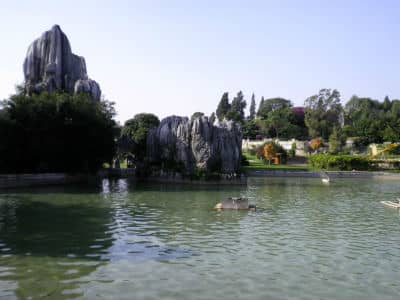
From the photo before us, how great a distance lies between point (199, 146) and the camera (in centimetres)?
5678

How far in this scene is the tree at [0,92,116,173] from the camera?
4890 centimetres

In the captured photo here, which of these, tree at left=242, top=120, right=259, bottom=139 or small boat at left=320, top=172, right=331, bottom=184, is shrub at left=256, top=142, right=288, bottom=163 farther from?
tree at left=242, top=120, right=259, bottom=139

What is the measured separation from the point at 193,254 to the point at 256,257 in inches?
92.6

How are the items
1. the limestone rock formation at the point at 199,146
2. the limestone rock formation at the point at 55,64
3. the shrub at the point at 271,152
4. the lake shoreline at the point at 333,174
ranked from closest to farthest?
1. the limestone rock formation at the point at 199,146
2. the lake shoreline at the point at 333,174
3. the limestone rock formation at the point at 55,64
4. the shrub at the point at 271,152

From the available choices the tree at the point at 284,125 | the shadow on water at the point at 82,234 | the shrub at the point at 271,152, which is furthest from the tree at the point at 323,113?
the shadow on water at the point at 82,234

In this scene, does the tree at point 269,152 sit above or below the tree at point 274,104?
below

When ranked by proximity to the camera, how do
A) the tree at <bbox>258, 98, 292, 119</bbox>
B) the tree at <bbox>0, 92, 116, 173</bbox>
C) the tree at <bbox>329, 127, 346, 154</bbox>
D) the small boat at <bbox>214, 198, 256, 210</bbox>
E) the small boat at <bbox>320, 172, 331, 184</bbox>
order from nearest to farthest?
the small boat at <bbox>214, 198, 256, 210</bbox> < the tree at <bbox>0, 92, 116, 173</bbox> < the small boat at <bbox>320, 172, 331, 184</bbox> < the tree at <bbox>329, 127, 346, 154</bbox> < the tree at <bbox>258, 98, 292, 119</bbox>

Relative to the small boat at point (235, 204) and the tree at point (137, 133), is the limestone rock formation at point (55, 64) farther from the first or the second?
the small boat at point (235, 204)

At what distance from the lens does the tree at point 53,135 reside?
160ft

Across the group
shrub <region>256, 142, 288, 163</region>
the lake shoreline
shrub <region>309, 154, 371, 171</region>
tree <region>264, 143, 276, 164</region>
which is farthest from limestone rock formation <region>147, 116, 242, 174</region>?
shrub <region>256, 142, 288, 163</region>

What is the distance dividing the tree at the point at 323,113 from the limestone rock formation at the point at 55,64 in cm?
7132

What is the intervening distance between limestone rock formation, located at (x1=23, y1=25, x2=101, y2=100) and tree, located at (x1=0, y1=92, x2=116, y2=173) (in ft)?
62.7

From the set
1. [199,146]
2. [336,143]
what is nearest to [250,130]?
[336,143]

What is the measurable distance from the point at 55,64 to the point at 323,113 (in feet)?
270
